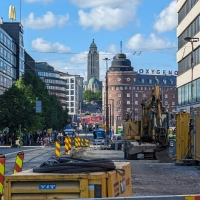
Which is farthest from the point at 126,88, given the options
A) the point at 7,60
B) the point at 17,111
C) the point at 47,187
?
the point at 47,187

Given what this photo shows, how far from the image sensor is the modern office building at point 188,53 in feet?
171

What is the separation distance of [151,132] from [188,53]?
950 inches

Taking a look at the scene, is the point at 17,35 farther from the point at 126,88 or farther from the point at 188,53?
the point at 126,88

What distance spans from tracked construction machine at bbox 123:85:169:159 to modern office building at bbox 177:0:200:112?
14.0 m

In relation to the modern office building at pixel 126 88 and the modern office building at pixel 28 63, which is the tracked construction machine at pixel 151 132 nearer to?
the modern office building at pixel 28 63

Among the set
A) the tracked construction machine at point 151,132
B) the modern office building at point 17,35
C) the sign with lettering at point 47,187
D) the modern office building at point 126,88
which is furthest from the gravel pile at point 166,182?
the modern office building at point 126,88

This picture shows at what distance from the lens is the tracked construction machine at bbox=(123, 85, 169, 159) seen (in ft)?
106

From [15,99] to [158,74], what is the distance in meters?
110

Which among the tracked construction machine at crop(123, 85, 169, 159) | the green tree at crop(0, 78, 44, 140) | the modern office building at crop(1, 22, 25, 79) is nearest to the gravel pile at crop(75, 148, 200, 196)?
the tracked construction machine at crop(123, 85, 169, 159)

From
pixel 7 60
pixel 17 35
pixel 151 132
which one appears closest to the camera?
pixel 151 132

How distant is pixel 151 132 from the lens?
1347 inches

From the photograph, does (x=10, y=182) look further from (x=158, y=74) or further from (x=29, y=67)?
(x=158, y=74)

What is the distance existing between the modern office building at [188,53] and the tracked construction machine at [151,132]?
14.0 m

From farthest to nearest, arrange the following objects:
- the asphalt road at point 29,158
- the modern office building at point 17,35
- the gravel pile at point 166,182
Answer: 1. the modern office building at point 17,35
2. the asphalt road at point 29,158
3. the gravel pile at point 166,182
